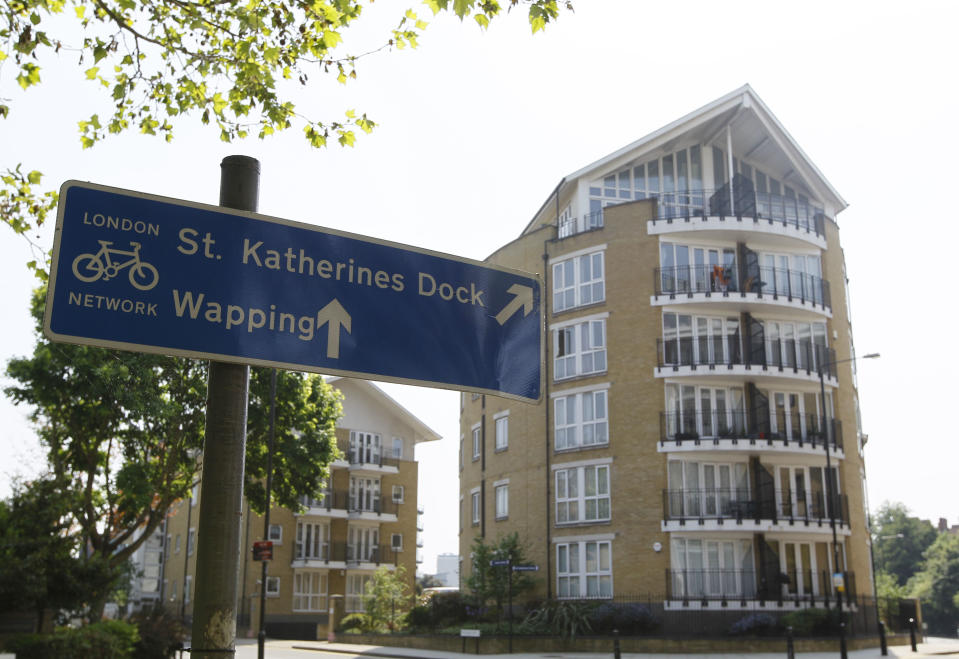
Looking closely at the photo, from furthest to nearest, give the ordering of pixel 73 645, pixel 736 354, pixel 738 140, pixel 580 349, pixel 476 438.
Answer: pixel 476 438 → pixel 738 140 → pixel 580 349 → pixel 736 354 → pixel 73 645

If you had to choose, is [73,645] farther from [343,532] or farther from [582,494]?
[343,532]

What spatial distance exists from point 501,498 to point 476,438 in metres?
4.26

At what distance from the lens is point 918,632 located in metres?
39.9

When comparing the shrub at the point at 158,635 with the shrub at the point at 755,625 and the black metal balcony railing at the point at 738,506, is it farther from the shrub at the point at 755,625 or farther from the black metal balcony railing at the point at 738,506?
the black metal balcony railing at the point at 738,506

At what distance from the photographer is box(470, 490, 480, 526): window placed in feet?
147

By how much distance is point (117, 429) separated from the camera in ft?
92.9

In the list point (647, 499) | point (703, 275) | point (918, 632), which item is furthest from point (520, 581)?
point (918, 632)

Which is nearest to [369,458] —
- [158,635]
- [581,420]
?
[581,420]

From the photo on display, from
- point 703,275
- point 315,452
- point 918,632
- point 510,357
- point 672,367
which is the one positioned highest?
point 703,275

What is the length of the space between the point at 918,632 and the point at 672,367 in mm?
16034

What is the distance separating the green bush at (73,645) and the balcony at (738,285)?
80.4 ft

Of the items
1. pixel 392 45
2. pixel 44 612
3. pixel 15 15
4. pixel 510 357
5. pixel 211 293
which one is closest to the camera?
pixel 211 293

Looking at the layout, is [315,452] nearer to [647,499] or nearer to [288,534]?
[647,499]

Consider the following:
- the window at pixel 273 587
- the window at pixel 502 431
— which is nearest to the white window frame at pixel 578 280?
the window at pixel 502 431
